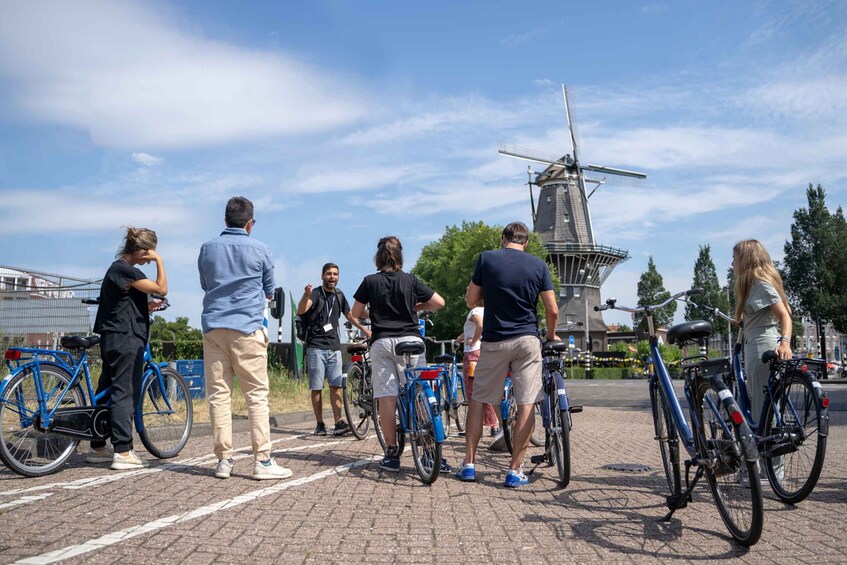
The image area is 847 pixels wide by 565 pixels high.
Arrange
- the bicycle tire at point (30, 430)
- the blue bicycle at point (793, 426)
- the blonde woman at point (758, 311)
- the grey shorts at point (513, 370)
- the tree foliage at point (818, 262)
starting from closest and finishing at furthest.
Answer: the blue bicycle at point (793, 426) < the blonde woman at point (758, 311) < the bicycle tire at point (30, 430) < the grey shorts at point (513, 370) < the tree foliage at point (818, 262)

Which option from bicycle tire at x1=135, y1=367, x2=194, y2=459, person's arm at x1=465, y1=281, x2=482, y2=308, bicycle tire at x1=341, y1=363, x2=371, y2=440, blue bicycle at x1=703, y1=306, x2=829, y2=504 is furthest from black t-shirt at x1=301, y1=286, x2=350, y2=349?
blue bicycle at x1=703, y1=306, x2=829, y2=504

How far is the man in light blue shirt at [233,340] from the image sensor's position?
19.7 ft

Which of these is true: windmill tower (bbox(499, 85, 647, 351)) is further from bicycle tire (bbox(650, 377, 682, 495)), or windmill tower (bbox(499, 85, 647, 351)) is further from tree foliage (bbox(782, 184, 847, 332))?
bicycle tire (bbox(650, 377, 682, 495))

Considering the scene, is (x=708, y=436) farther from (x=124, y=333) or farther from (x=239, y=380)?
(x=124, y=333)

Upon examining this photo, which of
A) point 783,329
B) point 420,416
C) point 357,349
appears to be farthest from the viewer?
point 357,349

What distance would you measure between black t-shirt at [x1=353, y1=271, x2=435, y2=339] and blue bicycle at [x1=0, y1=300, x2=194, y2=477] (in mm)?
2007

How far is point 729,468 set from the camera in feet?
13.5

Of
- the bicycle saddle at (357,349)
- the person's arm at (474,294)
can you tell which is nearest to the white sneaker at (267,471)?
the person's arm at (474,294)

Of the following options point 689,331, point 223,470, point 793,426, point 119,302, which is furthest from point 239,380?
point 793,426

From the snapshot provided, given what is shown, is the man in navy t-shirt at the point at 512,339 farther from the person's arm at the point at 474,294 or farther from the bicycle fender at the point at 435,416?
the bicycle fender at the point at 435,416

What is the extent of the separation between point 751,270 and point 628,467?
2.06 meters

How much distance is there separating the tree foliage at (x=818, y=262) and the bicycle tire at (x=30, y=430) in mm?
54114

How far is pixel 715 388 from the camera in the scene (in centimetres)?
426

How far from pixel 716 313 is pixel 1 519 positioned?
5448 millimetres
